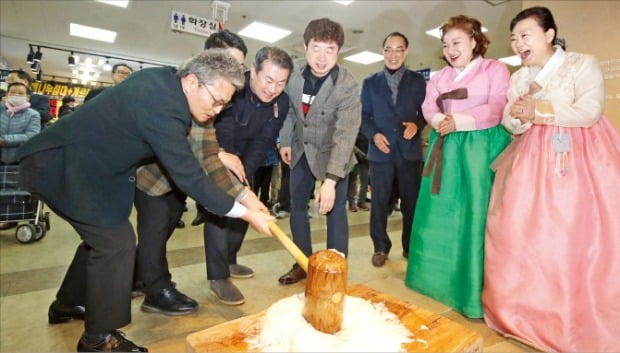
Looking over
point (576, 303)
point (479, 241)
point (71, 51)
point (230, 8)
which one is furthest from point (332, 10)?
point (71, 51)

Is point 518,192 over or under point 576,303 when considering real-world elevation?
over

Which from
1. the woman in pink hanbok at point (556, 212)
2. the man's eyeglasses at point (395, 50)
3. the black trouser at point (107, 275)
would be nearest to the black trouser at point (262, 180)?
the man's eyeglasses at point (395, 50)

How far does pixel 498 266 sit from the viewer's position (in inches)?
65.6

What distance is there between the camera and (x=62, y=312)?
167 cm

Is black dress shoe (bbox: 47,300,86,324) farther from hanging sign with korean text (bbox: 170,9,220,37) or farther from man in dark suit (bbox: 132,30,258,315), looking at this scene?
hanging sign with korean text (bbox: 170,9,220,37)

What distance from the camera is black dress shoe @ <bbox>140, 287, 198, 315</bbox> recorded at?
181cm

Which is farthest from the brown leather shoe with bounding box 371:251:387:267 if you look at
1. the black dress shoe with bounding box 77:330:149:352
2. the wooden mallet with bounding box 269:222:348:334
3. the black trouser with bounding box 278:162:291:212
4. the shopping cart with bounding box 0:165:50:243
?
the shopping cart with bounding box 0:165:50:243

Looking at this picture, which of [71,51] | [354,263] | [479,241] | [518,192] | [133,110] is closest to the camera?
[133,110]

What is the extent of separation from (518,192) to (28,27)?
9304 millimetres

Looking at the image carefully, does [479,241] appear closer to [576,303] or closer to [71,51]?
[576,303]

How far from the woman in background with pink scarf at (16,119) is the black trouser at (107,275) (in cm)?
250

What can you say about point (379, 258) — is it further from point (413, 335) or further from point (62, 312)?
point (62, 312)

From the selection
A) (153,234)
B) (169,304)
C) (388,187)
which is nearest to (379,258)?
(388,187)

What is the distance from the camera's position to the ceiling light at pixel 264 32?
702cm
